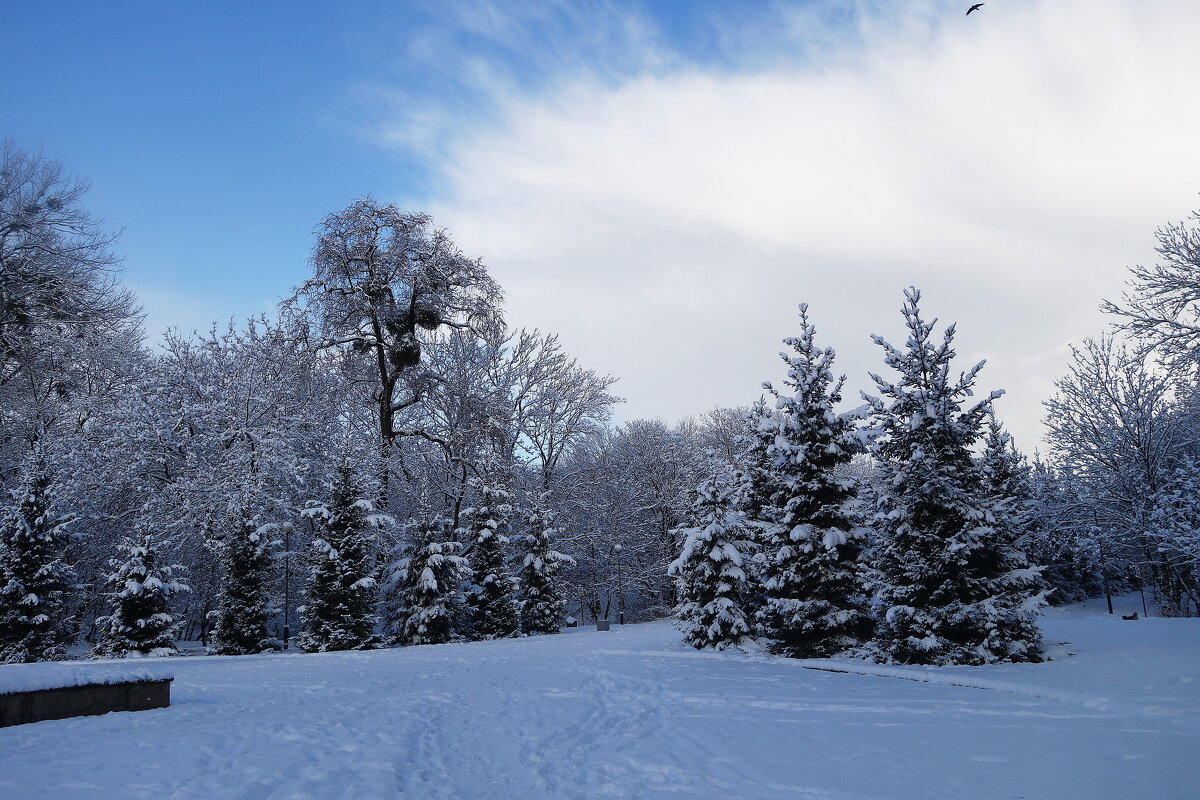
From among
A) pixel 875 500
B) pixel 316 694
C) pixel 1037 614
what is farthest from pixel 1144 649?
pixel 316 694

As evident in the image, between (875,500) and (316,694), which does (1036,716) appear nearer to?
(875,500)

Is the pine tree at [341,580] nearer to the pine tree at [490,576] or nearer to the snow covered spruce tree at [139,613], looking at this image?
the snow covered spruce tree at [139,613]

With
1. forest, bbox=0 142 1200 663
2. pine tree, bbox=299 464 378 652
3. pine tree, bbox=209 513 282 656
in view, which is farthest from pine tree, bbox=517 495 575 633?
pine tree, bbox=209 513 282 656

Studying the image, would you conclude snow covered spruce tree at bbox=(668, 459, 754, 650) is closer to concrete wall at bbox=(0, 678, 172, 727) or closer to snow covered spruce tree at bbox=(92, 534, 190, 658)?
concrete wall at bbox=(0, 678, 172, 727)

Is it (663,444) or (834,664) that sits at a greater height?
(663,444)

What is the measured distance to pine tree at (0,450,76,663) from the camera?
62.0 feet

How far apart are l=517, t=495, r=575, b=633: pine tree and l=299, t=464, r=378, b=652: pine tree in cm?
822

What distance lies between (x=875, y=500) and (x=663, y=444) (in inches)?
1227

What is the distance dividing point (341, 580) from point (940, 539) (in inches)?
656

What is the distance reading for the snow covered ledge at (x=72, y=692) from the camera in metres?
8.01

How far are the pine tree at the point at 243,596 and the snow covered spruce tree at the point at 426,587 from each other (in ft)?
13.6

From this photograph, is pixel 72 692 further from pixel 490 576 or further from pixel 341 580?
pixel 490 576

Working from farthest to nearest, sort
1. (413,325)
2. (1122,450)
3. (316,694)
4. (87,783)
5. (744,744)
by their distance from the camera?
1. (1122,450)
2. (413,325)
3. (316,694)
4. (744,744)
5. (87,783)

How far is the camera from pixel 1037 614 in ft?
43.7
